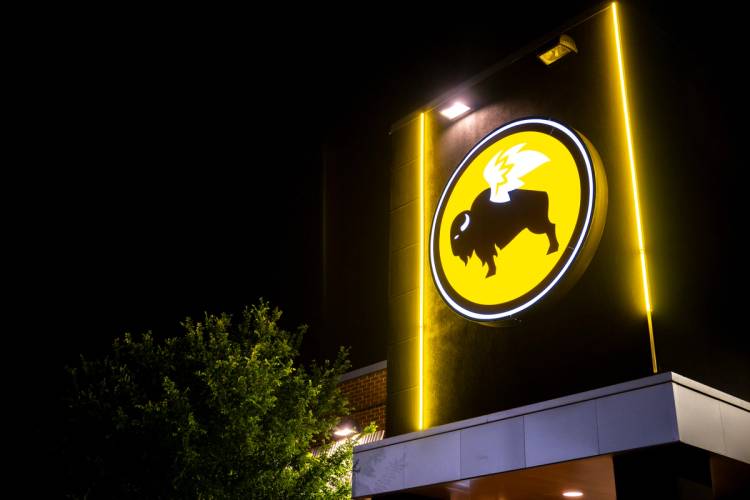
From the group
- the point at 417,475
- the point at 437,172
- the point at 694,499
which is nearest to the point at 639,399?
the point at 694,499

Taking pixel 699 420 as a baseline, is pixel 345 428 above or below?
above

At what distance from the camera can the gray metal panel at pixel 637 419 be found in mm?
7496

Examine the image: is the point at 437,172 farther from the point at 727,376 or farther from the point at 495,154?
the point at 727,376

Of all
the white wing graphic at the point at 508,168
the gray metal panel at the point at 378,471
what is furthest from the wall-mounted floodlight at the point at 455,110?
the gray metal panel at the point at 378,471

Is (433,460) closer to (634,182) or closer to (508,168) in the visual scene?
(508,168)

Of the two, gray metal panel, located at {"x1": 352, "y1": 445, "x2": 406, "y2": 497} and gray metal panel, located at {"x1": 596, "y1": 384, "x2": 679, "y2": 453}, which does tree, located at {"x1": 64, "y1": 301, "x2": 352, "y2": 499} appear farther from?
gray metal panel, located at {"x1": 596, "y1": 384, "x2": 679, "y2": 453}

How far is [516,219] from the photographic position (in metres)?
10.1

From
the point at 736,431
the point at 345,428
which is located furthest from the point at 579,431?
the point at 345,428

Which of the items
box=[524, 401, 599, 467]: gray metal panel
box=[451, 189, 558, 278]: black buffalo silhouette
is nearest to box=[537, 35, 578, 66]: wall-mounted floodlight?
box=[451, 189, 558, 278]: black buffalo silhouette

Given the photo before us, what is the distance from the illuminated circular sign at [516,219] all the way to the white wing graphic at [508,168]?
0.05ft

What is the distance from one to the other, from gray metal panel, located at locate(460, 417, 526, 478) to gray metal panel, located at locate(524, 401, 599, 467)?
5.2 inches

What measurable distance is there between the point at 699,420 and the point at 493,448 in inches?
92.3

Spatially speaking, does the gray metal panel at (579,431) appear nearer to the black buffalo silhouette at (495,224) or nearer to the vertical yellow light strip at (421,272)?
the vertical yellow light strip at (421,272)

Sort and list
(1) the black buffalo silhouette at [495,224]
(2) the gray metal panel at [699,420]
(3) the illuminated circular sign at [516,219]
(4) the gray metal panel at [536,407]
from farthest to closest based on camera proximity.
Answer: (1) the black buffalo silhouette at [495,224], (3) the illuminated circular sign at [516,219], (4) the gray metal panel at [536,407], (2) the gray metal panel at [699,420]
